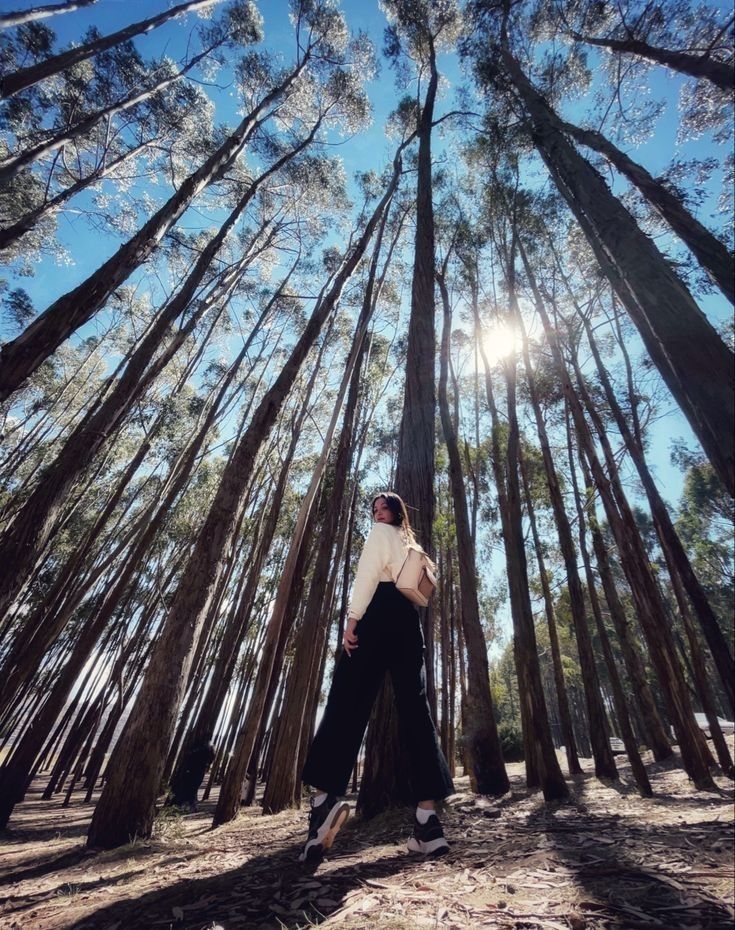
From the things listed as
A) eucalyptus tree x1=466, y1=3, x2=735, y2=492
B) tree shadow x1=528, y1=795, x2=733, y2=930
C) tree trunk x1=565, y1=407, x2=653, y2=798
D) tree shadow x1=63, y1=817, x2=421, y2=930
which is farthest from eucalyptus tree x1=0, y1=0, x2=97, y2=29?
tree trunk x1=565, y1=407, x2=653, y2=798

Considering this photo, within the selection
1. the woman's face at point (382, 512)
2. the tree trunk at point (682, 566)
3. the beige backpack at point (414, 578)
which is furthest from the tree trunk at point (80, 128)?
the tree trunk at point (682, 566)

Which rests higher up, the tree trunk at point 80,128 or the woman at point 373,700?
the tree trunk at point 80,128

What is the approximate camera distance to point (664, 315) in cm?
230

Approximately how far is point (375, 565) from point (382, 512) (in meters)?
0.36

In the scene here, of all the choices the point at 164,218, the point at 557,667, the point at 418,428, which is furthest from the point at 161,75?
the point at 557,667

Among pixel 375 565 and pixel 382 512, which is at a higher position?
pixel 382 512

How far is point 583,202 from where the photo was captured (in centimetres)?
341

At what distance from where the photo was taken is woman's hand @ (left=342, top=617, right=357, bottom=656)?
6.76ft

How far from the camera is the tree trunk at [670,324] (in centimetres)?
185

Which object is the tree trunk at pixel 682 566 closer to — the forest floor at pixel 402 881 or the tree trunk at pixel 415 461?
the forest floor at pixel 402 881

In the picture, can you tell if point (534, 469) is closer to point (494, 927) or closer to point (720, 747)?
point (720, 747)

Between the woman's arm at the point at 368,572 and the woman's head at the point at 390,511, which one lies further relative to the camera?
the woman's head at the point at 390,511

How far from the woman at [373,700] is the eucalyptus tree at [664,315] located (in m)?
1.55

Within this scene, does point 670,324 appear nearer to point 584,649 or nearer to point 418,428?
point 418,428
